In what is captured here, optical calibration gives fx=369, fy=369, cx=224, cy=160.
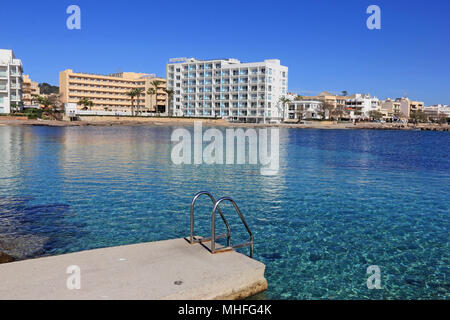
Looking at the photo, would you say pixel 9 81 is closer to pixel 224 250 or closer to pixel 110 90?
pixel 110 90

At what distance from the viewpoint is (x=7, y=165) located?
24375 millimetres

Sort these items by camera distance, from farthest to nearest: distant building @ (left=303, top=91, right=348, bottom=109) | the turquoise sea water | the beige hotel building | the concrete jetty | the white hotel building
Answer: distant building @ (left=303, top=91, right=348, bottom=109)
the beige hotel building
the white hotel building
the turquoise sea water
the concrete jetty

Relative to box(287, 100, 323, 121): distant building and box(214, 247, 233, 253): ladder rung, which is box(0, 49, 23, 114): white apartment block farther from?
box(214, 247, 233, 253): ladder rung

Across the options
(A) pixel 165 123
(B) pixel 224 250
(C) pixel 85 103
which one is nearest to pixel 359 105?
(A) pixel 165 123

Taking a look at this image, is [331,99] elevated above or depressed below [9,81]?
above

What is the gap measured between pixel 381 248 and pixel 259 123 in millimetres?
126351

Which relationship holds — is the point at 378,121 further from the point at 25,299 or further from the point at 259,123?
the point at 25,299

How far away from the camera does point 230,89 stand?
14075 centimetres

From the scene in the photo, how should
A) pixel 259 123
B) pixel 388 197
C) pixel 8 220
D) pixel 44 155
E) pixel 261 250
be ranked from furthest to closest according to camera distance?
pixel 259 123
pixel 44 155
pixel 388 197
pixel 8 220
pixel 261 250

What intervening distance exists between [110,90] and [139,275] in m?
150

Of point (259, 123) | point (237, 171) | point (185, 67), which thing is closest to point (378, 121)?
point (259, 123)

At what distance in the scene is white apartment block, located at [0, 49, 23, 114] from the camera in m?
97.4

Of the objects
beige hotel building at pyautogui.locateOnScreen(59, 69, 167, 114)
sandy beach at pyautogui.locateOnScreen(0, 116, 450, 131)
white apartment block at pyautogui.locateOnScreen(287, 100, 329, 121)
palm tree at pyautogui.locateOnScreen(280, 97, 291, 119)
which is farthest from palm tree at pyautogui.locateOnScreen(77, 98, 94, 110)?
white apartment block at pyautogui.locateOnScreen(287, 100, 329, 121)

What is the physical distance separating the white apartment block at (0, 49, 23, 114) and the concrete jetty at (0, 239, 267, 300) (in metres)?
107
